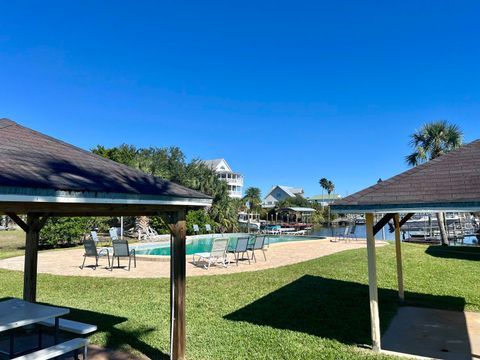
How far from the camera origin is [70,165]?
4.24 m

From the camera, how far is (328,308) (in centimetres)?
743

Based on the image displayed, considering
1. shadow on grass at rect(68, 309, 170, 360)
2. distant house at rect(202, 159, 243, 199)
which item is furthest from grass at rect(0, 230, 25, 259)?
distant house at rect(202, 159, 243, 199)

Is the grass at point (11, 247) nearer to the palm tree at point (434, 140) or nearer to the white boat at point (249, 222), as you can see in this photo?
the white boat at point (249, 222)

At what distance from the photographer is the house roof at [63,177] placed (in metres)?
3.00

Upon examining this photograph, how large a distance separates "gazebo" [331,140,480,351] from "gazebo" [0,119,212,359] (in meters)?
2.39

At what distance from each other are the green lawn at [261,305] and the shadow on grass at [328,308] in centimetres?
2

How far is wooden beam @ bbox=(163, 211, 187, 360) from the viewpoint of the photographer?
4.79 meters

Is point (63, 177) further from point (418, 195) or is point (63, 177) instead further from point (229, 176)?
point (229, 176)

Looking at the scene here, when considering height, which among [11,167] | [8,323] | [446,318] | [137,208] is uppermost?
[11,167]

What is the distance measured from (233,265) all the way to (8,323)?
31.8 feet

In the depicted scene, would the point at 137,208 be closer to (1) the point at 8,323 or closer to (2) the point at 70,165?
(2) the point at 70,165

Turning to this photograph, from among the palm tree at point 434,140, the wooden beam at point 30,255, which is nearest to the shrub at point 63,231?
the wooden beam at point 30,255

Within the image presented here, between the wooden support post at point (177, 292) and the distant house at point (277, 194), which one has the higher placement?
the distant house at point (277, 194)

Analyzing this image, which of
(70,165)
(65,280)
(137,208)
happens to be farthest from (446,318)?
(65,280)
